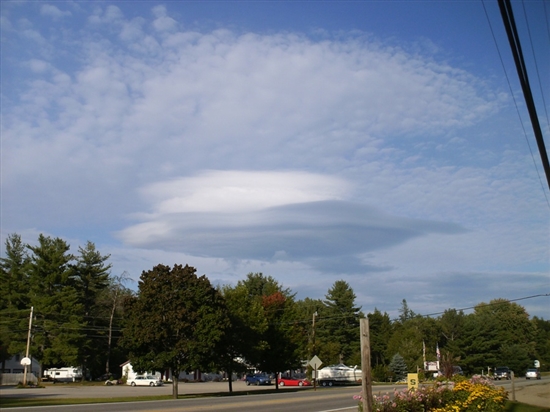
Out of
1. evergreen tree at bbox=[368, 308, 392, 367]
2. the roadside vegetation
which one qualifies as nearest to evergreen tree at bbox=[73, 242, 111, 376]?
evergreen tree at bbox=[368, 308, 392, 367]

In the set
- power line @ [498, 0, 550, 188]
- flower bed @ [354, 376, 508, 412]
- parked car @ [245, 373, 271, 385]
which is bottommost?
parked car @ [245, 373, 271, 385]

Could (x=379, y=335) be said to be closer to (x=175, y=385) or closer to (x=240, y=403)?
(x=175, y=385)

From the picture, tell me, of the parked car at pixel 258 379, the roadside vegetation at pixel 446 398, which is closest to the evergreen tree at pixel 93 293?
the parked car at pixel 258 379

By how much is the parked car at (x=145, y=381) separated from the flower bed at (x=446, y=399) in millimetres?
54285

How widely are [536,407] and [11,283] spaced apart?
66077 mm

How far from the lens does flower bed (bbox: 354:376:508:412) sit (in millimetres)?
16516

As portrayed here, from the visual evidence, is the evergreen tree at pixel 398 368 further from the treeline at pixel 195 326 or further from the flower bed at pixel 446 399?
the flower bed at pixel 446 399

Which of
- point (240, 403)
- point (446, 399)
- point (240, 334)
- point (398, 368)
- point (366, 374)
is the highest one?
point (240, 334)

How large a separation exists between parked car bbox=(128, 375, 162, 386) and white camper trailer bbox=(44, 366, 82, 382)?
8.91 meters

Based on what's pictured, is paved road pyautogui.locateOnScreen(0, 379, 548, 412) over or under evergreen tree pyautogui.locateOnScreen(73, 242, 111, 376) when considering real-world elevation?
under

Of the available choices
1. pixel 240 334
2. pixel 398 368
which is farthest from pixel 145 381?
pixel 398 368

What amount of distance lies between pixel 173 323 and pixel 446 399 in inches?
928

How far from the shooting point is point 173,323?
127 feet

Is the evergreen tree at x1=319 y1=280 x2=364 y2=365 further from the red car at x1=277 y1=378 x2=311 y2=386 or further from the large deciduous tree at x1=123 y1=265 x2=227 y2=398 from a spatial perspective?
the large deciduous tree at x1=123 y1=265 x2=227 y2=398
